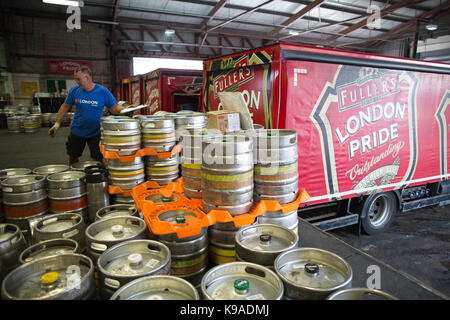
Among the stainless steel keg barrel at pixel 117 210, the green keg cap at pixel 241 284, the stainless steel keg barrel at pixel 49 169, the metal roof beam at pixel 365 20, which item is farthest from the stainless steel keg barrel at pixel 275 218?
the metal roof beam at pixel 365 20

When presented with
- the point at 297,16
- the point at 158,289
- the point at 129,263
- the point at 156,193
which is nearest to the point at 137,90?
the point at 156,193

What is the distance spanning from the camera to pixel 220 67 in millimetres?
4551

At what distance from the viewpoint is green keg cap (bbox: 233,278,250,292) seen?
1386mm

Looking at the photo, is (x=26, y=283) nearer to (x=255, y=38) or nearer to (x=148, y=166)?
(x=148, y=166)

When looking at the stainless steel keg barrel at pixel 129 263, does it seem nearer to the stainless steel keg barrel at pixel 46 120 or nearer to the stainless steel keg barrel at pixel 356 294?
the stainless steel keg barrel at pixel 356 294

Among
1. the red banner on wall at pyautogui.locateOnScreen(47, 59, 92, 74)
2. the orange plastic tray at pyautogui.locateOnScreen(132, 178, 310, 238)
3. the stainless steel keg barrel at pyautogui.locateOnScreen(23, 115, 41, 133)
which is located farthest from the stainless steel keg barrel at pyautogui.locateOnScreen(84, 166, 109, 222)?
the red banner on wall at pyautogui.locateOnScreen(47, 59, 92, 74)

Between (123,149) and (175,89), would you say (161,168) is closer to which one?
(123,149)

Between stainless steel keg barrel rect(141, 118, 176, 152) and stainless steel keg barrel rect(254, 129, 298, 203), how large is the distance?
1.39m

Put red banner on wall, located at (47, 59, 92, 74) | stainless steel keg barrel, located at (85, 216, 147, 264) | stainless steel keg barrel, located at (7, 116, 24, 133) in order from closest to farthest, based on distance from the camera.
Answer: stainless steel keg barrel, located at (85, 216, 147, 264) < stainless steel keg barrel, located at (7, 116, 24, 133) < red banner on wall, located at (47, 59, 92, 74)

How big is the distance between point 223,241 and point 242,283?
2.53 ft

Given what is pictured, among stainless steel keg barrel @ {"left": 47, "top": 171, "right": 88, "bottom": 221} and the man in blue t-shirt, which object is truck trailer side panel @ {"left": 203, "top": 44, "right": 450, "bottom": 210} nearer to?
the man in blue t-shirt

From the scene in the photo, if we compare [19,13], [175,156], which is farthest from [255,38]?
[175,156]

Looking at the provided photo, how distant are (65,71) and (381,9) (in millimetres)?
18765

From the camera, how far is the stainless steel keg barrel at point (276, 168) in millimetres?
2117
